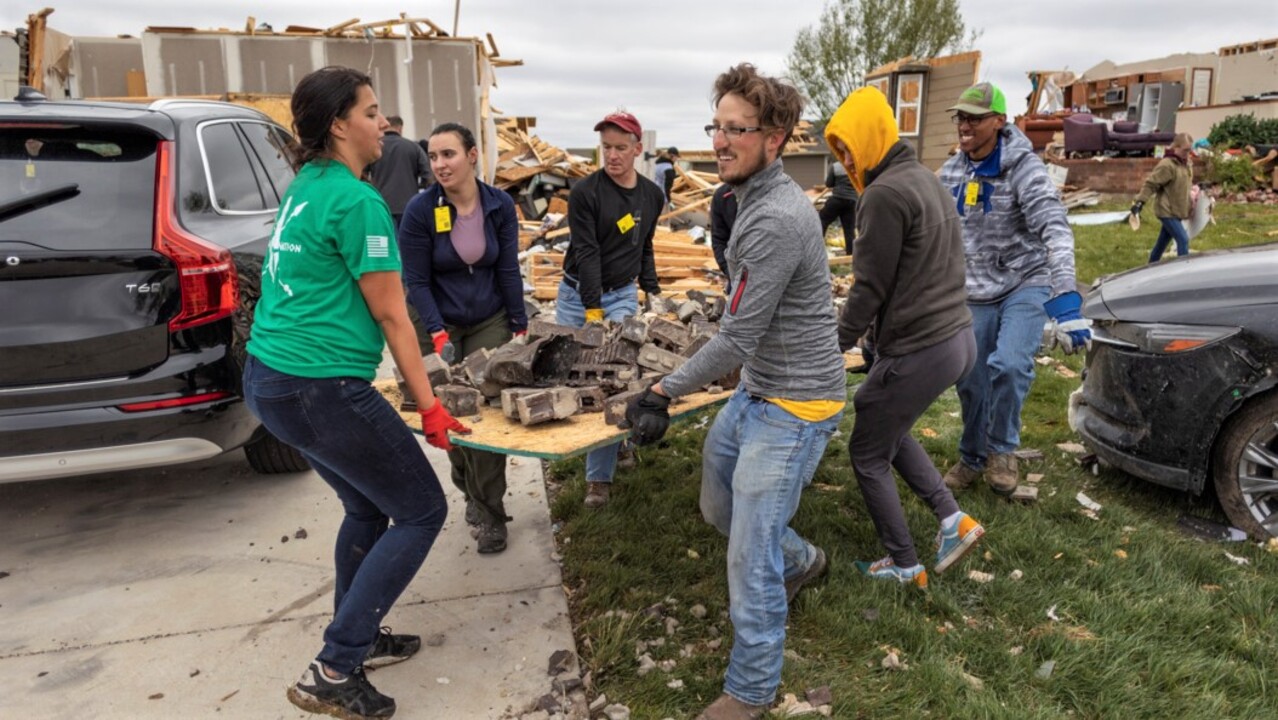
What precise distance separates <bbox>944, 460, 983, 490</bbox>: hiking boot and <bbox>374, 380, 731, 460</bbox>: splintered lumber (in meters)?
1.78

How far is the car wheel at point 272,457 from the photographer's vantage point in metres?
4.91

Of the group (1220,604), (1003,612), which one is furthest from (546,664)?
(1220,604)

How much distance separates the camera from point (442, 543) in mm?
4316

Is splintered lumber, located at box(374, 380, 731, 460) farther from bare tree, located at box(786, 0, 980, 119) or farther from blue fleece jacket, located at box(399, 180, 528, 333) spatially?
bare tree, located at box(786, 0, 980, 119)

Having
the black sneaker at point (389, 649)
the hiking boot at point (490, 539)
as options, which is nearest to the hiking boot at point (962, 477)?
the hiking boot at point (490, 539)

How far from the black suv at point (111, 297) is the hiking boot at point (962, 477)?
144 inches

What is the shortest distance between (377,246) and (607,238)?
8.24 feet

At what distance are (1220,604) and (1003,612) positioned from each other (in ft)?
2.88

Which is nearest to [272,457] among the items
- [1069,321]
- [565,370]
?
[565,370]

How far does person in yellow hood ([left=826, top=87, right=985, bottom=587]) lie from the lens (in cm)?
320

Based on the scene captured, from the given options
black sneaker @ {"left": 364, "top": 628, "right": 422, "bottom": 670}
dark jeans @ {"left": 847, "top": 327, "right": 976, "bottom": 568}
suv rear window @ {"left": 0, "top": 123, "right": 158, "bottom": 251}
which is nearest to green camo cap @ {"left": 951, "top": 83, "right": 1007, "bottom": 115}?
dark jeans @ {"left": 847, "top": 327, "right": 976, "bottom": 568}

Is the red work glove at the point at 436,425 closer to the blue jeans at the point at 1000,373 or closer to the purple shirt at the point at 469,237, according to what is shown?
the purple shirt at the point at 469,237

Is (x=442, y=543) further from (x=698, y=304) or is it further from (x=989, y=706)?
(x=989, y=706)

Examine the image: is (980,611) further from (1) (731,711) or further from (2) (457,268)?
(2) (457,268)
